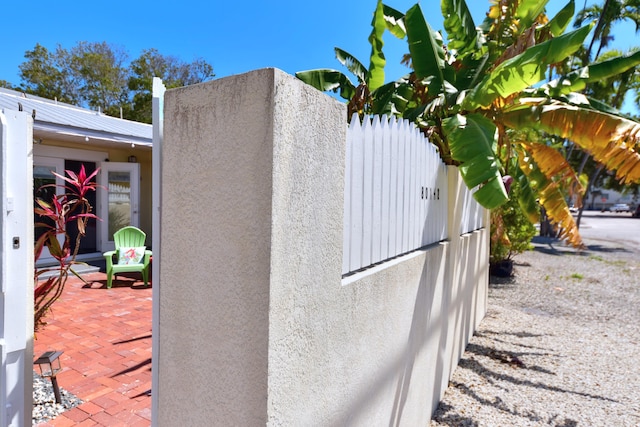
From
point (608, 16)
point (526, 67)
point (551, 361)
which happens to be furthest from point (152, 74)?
point (551, 361)

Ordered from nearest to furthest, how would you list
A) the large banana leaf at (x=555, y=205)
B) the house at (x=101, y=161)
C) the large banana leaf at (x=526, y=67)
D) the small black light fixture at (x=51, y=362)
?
the small black light fixture at (x=51, y=362) → the large banana leaf at (x=526, y=67) → the large banana leaf at (x=555, y=205) → the house at (x=101, y=161)

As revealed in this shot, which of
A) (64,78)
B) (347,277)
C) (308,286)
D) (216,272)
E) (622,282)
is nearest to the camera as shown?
(216,272)

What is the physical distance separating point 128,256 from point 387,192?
6656 millimetres

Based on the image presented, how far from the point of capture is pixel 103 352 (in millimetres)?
4230

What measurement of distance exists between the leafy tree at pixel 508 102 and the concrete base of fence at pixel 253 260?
2.33m

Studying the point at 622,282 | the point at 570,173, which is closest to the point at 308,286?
the point at 570,173

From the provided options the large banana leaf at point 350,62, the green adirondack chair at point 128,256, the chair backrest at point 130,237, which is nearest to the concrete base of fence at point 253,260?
the large banana leaf at point 350,62

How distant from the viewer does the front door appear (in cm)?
1002

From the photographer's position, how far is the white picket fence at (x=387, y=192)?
213cm

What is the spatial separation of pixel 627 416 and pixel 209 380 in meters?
4.64

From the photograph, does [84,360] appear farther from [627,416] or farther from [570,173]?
[570,173]

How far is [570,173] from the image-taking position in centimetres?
511

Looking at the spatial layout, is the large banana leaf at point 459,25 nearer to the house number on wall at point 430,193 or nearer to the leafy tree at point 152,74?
the house number on wall at point 430,193

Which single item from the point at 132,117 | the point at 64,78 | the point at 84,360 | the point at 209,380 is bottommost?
the point at 84,360
